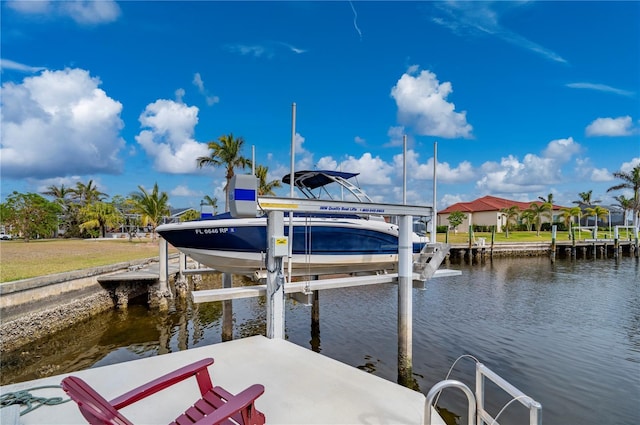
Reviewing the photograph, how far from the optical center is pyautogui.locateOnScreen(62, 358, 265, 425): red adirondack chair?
2.15m

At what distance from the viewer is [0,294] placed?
871 centimetres

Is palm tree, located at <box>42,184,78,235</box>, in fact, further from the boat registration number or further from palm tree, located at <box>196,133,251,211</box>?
the boat registration number

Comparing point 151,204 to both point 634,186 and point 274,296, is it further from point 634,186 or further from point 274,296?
point 634,186

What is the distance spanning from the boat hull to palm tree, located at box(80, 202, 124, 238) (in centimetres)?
4458

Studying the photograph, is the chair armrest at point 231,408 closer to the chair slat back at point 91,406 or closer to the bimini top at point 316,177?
the chair slat back at point 91,406

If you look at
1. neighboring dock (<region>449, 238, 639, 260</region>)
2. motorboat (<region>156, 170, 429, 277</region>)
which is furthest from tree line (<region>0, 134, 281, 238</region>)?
neighboring dock (<region>449, 238, 639, 260</region>)

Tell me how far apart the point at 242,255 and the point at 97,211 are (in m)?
47.2

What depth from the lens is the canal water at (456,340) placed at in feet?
23.4

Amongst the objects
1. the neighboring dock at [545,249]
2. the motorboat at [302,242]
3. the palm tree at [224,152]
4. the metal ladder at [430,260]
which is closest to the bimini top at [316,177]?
the motorboat at [302,242]

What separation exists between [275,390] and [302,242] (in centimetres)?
489

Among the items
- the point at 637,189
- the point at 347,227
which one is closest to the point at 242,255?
the point at 347,227

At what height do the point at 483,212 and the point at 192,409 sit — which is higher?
the point at 483,212

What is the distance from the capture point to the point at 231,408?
229 cm

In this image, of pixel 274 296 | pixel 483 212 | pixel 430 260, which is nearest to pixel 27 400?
pixel 274 296
